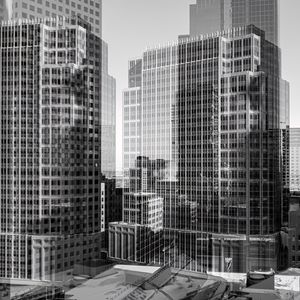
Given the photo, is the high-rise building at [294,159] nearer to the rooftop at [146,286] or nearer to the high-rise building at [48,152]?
the rooftop at [146,286]

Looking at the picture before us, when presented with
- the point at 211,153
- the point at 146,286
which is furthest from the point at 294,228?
the point at 146,286

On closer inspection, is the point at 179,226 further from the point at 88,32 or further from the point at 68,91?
the point at 88,32

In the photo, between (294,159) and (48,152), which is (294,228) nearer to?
(294,159)

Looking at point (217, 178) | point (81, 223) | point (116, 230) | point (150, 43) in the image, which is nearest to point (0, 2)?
point (150, 43)

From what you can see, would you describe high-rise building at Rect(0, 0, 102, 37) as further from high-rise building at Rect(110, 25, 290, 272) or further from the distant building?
the distant building

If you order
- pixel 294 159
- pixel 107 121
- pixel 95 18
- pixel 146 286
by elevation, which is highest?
pixel 95 18

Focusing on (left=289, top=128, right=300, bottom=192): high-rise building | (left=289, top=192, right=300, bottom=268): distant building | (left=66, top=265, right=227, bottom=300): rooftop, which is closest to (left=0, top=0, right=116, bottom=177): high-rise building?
(left=66, top=265, right=227, bottom=300): rooftop
